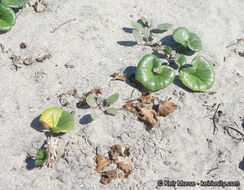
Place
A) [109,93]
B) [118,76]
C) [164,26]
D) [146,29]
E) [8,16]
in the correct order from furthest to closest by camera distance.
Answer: [164,26] → [146,29] → [8,16] → [118,76] → [109,93]

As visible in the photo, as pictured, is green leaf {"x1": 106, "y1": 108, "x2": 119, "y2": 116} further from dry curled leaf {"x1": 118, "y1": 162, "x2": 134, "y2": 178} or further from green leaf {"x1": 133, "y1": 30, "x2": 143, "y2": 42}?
green leaf {"x1": 133, "y1": 30, "x2": 143, "y2": 42}

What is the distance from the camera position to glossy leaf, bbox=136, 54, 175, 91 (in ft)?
10.6

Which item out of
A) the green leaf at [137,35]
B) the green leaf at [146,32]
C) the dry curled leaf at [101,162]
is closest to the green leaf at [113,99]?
the dry curled leaf at [101,162]

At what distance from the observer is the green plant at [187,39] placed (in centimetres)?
367

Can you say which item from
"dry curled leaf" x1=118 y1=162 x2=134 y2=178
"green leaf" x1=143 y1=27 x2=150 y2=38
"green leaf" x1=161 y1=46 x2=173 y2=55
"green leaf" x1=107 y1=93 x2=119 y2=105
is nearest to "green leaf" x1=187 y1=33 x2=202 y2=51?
"green leaf" x1=161 y1=46 x2=173 y2=55

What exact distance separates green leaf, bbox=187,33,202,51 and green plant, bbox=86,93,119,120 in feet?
4.29

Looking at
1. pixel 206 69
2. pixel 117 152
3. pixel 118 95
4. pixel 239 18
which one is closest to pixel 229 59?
pixel 206 69

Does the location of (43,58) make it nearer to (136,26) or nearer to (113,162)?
(136,26)

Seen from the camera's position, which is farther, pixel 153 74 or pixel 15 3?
pixel 15 3

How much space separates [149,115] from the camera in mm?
3068

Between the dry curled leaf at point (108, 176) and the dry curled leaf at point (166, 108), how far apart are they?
87 centimetres

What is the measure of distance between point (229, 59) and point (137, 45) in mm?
1313

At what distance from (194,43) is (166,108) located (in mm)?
1117

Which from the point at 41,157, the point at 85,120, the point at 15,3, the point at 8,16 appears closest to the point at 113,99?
the point at 85,120
